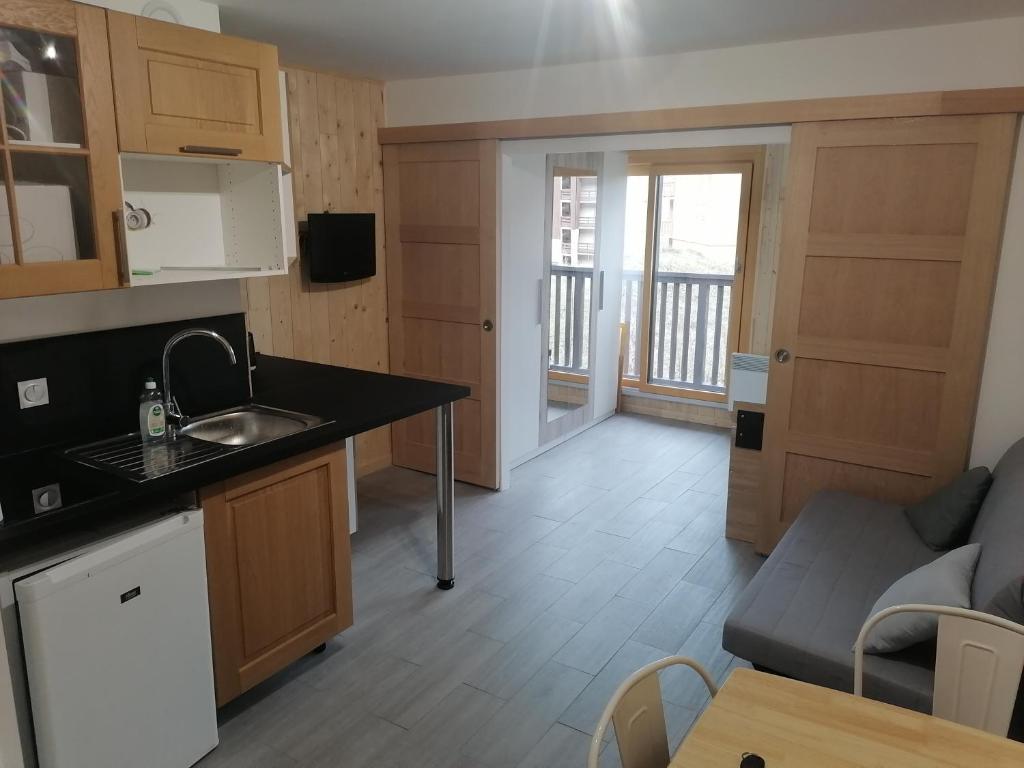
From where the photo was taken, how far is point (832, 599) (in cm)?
251

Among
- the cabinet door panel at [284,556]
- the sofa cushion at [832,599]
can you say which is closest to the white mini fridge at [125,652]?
the cabinet door panel at [284,556]

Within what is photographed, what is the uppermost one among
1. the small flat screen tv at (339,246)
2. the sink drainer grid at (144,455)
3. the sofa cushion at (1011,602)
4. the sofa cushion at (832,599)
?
the small flat screen tv at (339,246)

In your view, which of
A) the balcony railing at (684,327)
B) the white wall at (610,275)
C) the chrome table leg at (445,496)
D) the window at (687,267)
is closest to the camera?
the chrome table leg at (445,496)

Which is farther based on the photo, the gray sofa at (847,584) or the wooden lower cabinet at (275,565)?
the wooden lower cabinet at (275,565)

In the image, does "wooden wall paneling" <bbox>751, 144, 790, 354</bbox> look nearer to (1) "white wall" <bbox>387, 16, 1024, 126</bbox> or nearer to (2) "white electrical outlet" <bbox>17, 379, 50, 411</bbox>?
(1) "white wall" <bbox>387, 16, 1024, 126</bbox>

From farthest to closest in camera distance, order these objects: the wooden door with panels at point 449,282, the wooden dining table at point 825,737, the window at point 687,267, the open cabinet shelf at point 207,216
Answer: the window at point 687,267 < the wooden door with panels at point 449,282 < the open cabinet shelf at point 207,216 < the wooden dining table at point 825,737

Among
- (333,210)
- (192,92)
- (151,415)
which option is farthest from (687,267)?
(151,415)

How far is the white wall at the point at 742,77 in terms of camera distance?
2.87 metres

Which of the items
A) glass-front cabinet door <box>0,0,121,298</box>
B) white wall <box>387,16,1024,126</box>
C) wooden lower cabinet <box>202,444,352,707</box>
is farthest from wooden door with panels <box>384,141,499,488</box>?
glass-front cabinet door <box>0,0,121,298</box>

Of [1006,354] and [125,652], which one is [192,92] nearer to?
[125,652]

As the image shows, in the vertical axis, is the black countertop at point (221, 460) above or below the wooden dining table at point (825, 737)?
above

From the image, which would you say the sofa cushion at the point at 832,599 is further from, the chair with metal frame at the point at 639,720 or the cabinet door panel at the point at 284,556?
the cabinet door panel at the point at 284,556

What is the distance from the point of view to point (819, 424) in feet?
11.2

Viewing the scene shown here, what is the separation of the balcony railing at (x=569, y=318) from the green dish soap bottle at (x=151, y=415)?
2930mm
